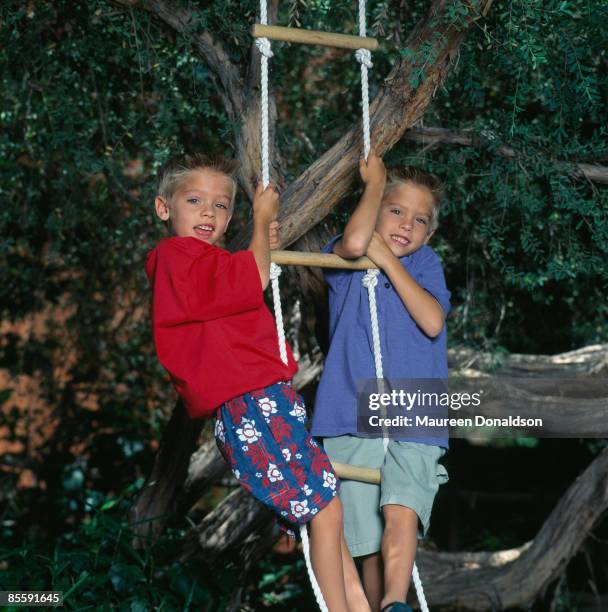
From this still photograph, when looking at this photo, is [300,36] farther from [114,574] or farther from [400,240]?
[114,574]

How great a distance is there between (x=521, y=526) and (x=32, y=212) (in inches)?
146

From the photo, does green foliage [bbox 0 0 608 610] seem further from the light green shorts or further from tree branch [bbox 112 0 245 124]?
the light green shorts

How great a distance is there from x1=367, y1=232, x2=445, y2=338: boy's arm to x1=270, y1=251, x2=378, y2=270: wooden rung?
0.10 feet

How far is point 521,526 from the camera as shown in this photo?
6.30 m

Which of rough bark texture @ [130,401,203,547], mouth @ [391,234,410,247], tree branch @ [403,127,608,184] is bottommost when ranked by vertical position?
rough bark texture @ [130,401,203,547]

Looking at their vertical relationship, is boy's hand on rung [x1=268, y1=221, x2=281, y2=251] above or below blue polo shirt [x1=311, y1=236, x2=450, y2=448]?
above

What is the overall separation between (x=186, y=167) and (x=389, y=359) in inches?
30.9

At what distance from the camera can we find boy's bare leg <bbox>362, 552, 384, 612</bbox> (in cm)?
277

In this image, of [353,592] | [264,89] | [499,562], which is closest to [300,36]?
[264,89]

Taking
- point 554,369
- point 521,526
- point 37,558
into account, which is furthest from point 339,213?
point 521,526

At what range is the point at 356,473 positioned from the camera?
267 centimetres

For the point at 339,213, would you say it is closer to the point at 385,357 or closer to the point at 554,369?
the point at 385,357
